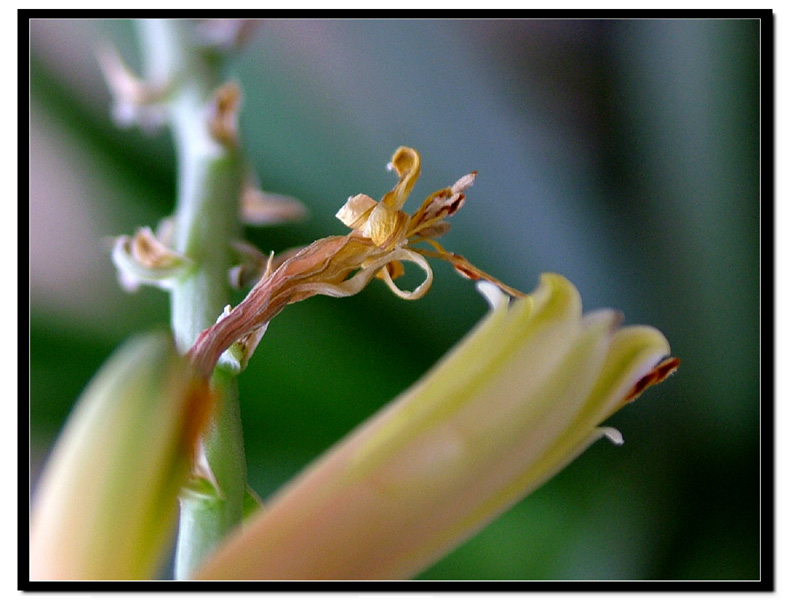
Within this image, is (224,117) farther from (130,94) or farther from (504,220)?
(504,220)

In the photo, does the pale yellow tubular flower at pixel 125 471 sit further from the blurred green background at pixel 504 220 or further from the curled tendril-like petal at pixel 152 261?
the blurred green background at pixel 504 220

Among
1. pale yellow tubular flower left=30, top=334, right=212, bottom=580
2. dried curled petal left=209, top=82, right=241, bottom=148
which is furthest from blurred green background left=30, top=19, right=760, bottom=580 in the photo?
pale yellow tubular flower left=30, top=334, right=212, bottom=580

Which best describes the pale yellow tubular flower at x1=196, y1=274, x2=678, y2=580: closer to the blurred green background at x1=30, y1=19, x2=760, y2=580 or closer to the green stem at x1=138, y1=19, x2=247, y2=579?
the green stem at x1=138, y1=19, x2=247, y2=579

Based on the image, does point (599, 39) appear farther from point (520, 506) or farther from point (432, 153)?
point (520, 506)

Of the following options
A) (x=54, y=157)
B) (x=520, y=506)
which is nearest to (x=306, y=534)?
(x=520, y=506)

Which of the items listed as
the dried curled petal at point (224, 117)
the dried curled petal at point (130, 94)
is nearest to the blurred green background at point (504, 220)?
the dried curled petal at point (130, 94)

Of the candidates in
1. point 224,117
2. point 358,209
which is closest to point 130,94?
point 224,117
